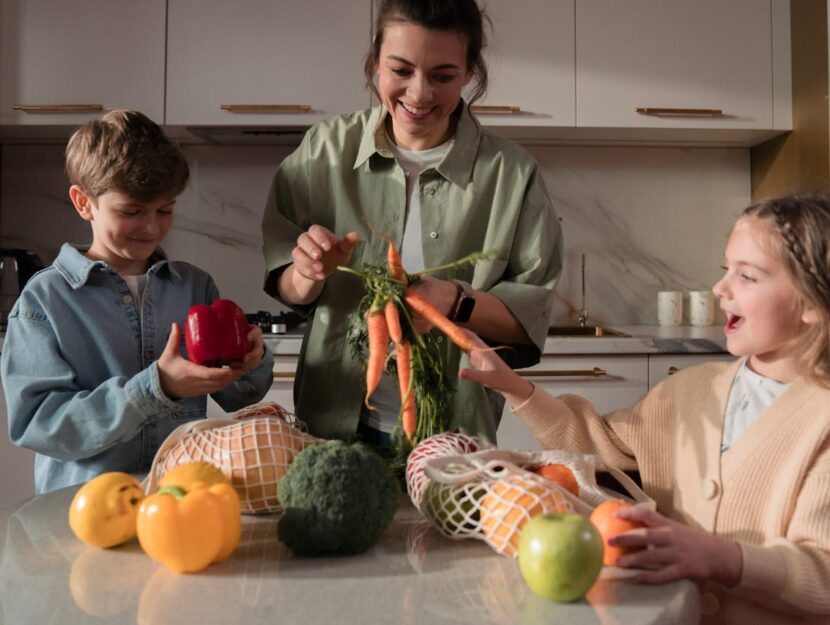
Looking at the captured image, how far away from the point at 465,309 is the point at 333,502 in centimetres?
52

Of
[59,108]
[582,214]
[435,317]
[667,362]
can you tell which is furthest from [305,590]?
[582,214]

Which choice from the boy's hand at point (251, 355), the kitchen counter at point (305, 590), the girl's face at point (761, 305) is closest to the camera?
the kitchen counter at point (305, 590)

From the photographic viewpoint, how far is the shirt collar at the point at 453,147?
153 centimetres

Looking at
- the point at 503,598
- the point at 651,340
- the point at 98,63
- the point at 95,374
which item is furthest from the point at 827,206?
the point at 98,63

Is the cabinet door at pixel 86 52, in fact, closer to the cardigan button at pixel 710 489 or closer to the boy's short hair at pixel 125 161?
the boy's short hair at pixel 125 161

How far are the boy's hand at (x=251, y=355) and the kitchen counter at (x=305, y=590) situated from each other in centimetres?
40

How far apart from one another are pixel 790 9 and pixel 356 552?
2893 millimetres

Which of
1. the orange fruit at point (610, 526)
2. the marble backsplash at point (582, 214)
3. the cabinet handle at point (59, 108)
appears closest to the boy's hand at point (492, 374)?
the orange fruit at point (610, 526)

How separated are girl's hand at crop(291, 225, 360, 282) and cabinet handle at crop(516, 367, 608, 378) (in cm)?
157

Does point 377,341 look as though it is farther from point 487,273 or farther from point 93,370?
point 93,370

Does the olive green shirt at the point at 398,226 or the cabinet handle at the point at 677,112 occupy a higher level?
the cabinet handle at the point at 677,112

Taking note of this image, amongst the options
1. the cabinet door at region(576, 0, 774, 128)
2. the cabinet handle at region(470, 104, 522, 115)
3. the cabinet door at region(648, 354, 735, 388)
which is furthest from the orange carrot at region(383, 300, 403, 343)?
the cabinet door at region(576, 0, 774, 128)

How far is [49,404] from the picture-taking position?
128cm

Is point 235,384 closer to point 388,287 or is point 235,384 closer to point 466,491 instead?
point 388,287
